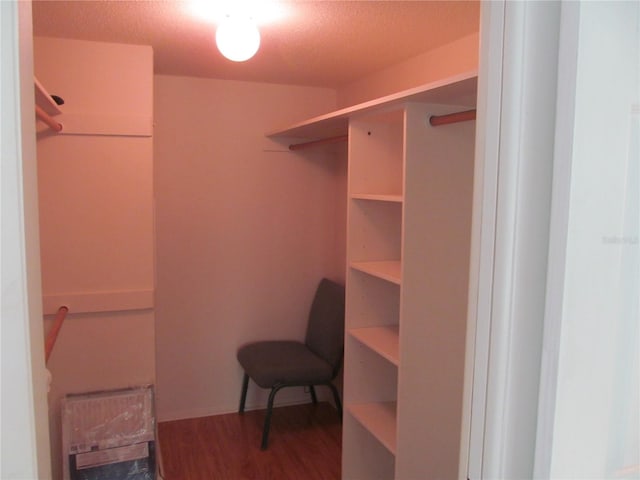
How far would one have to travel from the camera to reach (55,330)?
2.19 meters

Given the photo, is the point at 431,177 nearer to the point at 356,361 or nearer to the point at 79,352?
the point at 356,361

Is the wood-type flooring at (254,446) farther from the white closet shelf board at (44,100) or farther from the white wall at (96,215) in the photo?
the white closet shelf board at (44,100)

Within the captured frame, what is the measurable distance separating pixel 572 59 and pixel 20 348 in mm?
800

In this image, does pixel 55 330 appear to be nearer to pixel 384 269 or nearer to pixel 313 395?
pixel 384 269

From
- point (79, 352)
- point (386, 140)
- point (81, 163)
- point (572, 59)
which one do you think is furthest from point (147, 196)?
point (572, 59)

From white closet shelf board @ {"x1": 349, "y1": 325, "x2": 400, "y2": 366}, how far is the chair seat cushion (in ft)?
2.47

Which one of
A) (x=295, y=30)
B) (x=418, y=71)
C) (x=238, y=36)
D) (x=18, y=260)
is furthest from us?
(x=418, y=71)

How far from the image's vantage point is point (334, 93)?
3727 mm

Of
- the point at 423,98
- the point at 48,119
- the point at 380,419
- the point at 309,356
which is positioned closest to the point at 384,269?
the point at 380,419

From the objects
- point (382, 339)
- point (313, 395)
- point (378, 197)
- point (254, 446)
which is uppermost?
point (378, 197)

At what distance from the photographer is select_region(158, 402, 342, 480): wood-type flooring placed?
2.92 metres

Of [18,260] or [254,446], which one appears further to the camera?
[254,446]

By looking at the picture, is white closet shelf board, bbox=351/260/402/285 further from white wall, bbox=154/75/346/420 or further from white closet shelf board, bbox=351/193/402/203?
white wall, bbox=154/75/346/420

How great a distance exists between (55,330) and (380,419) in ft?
4.92
